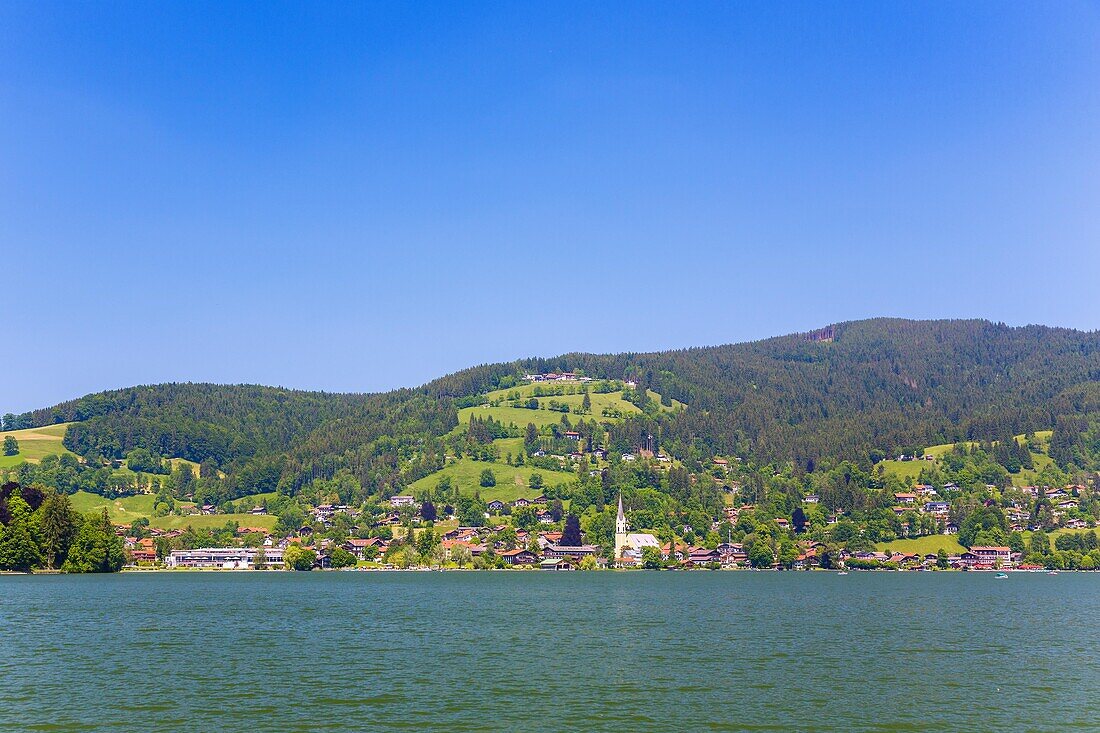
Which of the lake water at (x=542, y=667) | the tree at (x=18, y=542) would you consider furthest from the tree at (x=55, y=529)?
the lake water at (x=542, y=667)

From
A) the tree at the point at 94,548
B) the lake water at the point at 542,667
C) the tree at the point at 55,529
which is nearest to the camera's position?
the lake water at the point at 542,667

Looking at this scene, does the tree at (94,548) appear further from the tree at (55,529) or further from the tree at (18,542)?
the tree at (18,542)

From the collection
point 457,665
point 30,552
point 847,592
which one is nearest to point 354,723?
point 457,665

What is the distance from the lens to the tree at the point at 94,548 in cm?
14788

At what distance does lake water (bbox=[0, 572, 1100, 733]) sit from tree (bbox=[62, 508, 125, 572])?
55257mm

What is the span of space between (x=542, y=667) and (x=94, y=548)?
117 metres

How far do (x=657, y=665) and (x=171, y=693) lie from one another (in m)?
22.5

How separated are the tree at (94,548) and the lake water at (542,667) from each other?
5526 centimetres

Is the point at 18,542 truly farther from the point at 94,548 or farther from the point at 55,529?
the point at 94,548

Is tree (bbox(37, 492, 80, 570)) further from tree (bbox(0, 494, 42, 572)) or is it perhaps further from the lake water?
the lake water

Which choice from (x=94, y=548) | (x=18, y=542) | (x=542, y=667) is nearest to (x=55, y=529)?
(x=18, y=542)

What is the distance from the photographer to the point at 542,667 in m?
51.9

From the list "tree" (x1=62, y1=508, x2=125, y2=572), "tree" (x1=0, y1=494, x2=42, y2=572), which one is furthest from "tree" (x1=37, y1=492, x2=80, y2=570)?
"tree" (x1=0, y1=494, x2=42, y2=572)

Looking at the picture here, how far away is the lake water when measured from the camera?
129ft
